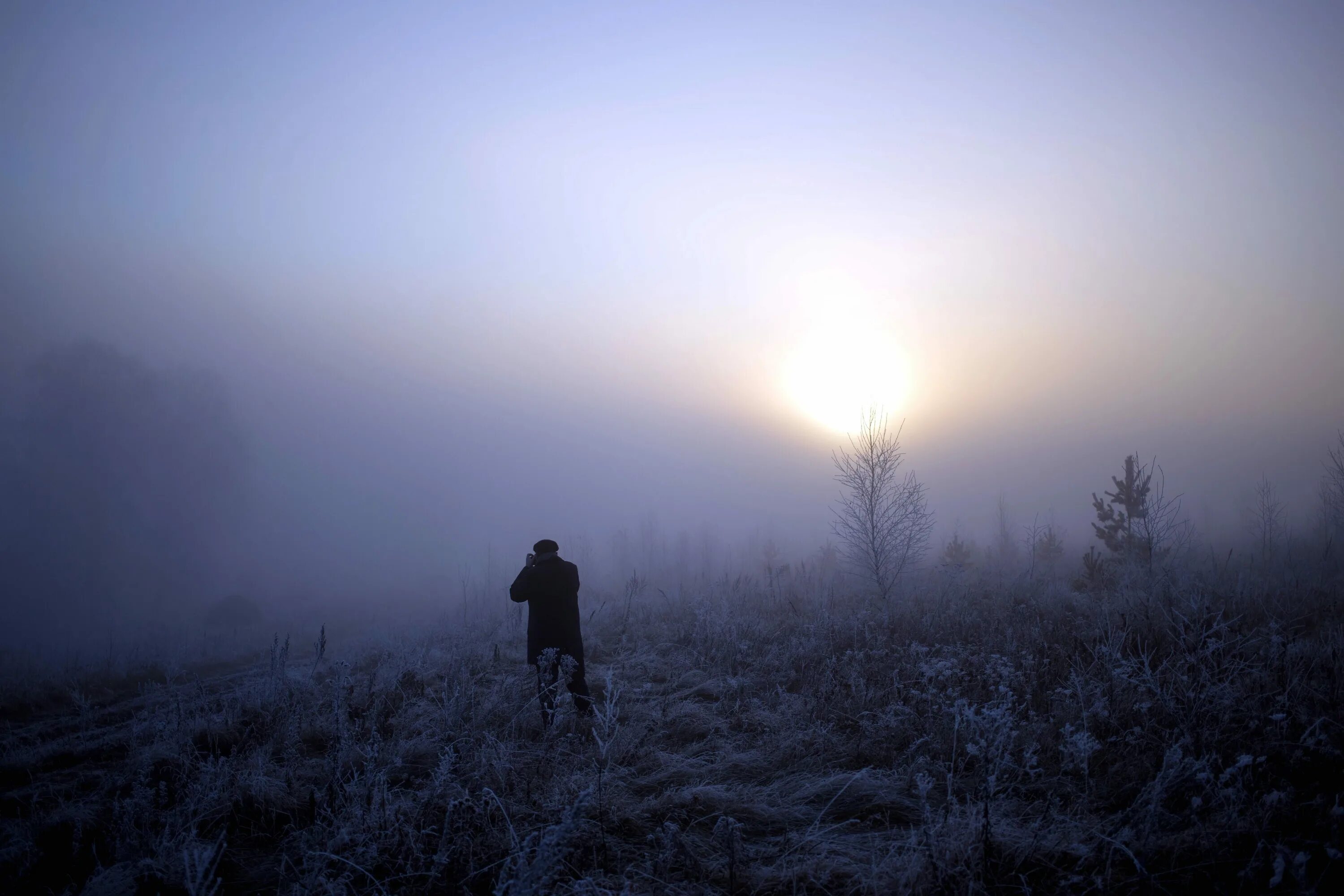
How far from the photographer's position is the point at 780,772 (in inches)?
169

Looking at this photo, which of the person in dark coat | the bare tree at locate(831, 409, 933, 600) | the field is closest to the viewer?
the field

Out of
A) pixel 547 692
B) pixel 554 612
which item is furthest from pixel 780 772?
pixel 554 612

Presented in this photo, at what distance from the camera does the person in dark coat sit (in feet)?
20.0

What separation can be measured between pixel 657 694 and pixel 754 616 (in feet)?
A: 12.3

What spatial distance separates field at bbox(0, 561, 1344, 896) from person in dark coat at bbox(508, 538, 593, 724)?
0.53 metres

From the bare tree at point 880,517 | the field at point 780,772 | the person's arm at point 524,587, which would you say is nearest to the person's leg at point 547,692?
the field at point 780,772

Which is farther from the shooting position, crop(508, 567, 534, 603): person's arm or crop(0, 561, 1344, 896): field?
crop(508, 567, 534, 603): person's arm

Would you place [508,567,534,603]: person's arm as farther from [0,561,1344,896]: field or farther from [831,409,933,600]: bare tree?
[831,409,933,600]: bare tree

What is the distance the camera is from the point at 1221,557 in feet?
66.7

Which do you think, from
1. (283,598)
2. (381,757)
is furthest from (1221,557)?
(283,598)

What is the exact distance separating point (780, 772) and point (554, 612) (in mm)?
3051

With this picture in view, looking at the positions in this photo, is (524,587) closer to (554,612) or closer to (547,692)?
(554,612)

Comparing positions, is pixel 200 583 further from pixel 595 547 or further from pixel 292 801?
pixel 292 801

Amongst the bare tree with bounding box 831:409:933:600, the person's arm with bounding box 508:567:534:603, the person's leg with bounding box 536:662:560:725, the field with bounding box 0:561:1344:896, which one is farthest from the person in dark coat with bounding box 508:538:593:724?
the bare tree with bounding box 831:409:933:600
